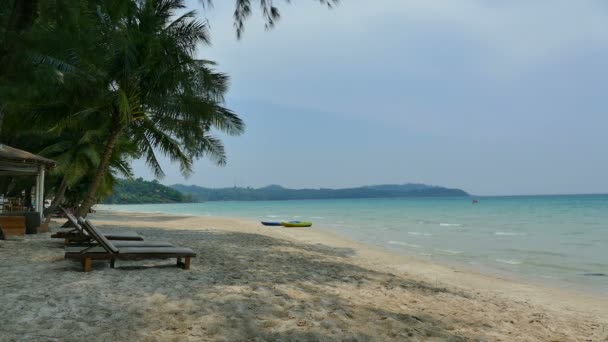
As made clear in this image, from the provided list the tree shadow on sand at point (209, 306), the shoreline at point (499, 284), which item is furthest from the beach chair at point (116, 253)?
the shoreline at point (499, 284)

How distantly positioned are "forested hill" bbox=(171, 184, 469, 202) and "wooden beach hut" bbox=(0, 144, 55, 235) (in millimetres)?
158146

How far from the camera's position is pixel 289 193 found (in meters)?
185

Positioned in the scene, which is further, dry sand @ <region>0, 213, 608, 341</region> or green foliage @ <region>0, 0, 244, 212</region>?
green foliage @ <region>0, 0, 244, 212</region>

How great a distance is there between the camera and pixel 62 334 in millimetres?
3506

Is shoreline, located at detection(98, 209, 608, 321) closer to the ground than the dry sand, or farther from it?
closer to the ground

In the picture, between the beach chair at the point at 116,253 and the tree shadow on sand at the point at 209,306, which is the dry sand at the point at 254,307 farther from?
the beach chair at the point at 116,253

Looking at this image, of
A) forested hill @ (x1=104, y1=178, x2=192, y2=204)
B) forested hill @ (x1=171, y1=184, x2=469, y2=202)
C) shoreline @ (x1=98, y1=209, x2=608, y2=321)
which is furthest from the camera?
forested hill @ (x1=171, y1=184, x2=469, y2=202)

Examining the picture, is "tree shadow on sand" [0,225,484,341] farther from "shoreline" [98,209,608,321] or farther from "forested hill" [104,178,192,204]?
"forested hill" [104,178,192,204]

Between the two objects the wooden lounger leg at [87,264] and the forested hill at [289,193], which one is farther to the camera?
the forested hill at [289,193]

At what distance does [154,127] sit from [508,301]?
36.1 feet

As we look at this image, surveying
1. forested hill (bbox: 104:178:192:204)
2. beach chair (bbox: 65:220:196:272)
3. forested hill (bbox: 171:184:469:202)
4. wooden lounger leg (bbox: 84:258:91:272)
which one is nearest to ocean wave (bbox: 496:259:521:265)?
beach chair (bbox: 65:220:196:272)

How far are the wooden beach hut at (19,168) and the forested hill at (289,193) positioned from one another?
15815 cm

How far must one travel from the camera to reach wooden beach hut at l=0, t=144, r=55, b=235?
1056cm

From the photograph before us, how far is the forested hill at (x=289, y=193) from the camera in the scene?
174m
